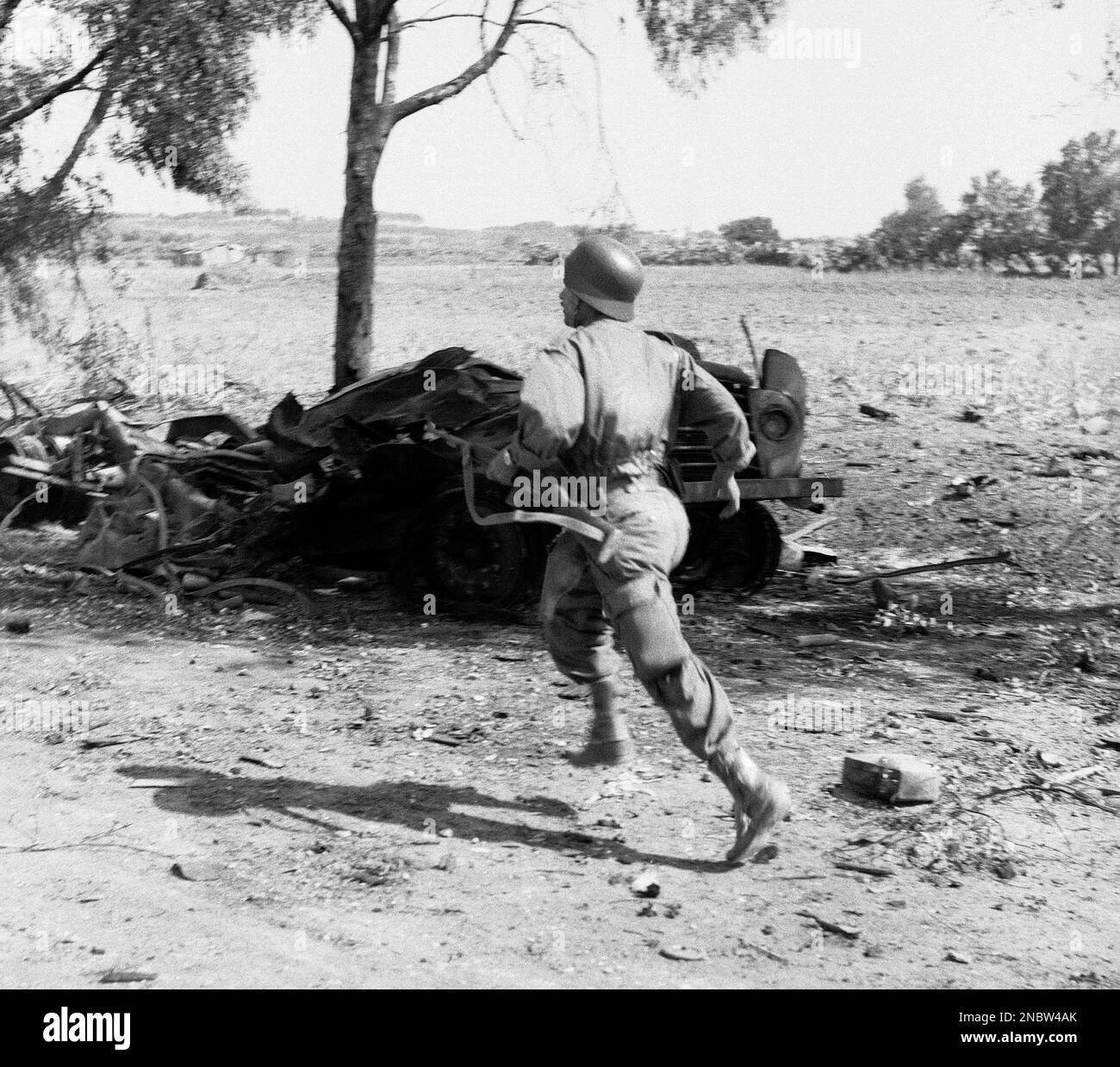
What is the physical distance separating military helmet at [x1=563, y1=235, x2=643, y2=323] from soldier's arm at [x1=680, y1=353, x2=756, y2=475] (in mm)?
321

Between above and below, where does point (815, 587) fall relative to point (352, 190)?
below

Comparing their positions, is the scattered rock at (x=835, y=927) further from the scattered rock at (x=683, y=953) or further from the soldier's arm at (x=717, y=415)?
the soldier's arm at (x=717, y=415)

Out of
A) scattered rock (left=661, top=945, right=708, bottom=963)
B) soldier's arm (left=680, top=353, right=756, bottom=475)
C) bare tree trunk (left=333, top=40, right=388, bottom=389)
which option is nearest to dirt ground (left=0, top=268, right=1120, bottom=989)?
scattered rock (left=661, top=945, right=708, bottom=963)

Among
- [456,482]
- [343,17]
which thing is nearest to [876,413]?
[343,17]

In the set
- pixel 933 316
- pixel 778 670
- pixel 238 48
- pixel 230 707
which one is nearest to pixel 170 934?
pixel 230 707

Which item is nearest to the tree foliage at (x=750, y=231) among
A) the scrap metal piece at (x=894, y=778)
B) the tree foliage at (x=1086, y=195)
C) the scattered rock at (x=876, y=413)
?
the tree foliage at (x=1086, y=195)

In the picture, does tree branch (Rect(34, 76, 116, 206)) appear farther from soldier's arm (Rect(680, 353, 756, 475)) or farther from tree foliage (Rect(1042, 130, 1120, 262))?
tree foliage (Rect(1042, 130, 1120, 262))

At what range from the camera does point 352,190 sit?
10391 mm

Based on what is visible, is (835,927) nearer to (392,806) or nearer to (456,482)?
(392,806)

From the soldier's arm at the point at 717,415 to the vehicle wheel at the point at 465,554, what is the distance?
281cm

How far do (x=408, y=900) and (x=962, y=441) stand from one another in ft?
26.4

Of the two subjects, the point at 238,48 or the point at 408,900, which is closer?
the point at 408,900

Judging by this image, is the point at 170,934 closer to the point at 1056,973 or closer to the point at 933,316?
the point at 1056,973

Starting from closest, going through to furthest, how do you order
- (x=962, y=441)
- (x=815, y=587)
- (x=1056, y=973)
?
(x=1056, y=973)
(x=815, y=587)
(x=962, y=441)
